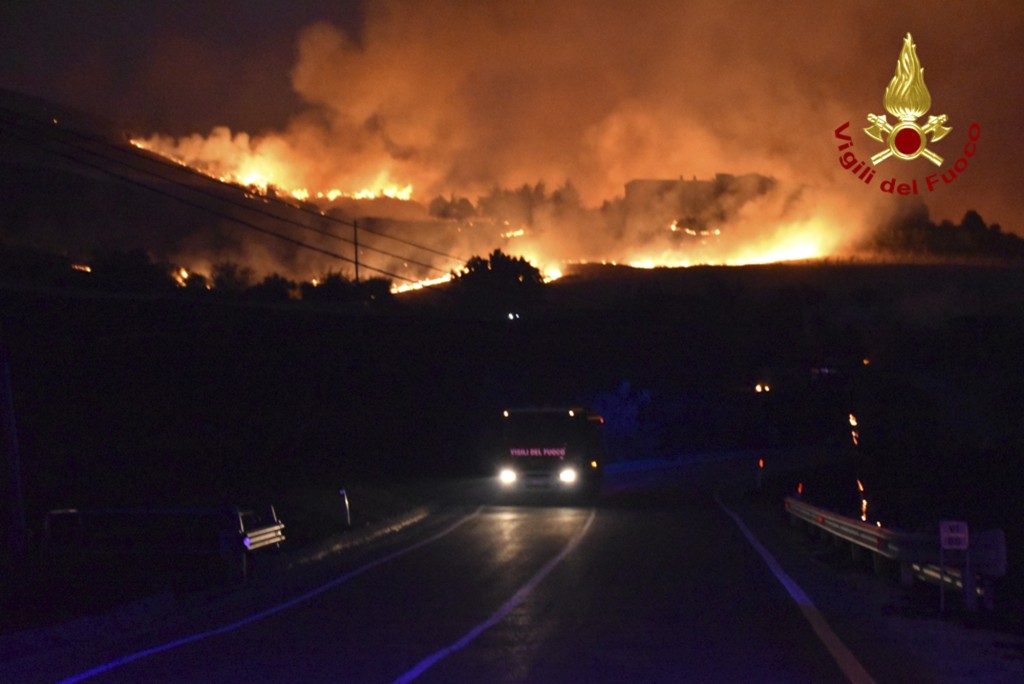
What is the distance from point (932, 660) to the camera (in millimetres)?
9742

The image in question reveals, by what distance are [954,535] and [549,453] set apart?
72.9 ft

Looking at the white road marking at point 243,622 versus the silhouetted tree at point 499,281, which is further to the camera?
the silhouetted tree at point 499,281

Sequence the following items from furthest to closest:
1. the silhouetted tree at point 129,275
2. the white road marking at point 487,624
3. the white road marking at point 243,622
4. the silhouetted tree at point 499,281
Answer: the silhouetted tree at point 499,281 → the silhouetted tree at point 129,275 → the white road marking at point 243,622 → the white road marking at point 487,624

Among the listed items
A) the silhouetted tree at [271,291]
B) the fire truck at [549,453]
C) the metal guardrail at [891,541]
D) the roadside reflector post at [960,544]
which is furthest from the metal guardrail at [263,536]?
the silhouetted tree at [271,291]

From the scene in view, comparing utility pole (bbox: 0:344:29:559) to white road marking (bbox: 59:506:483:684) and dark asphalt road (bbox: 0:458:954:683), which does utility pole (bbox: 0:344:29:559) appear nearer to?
dark asphalt road (bbox: 0:458:954:683)

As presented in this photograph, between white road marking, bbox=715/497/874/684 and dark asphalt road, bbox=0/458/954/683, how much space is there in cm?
10

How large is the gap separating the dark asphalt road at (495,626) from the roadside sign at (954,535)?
1666 mm

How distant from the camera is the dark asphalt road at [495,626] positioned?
9.46 meters

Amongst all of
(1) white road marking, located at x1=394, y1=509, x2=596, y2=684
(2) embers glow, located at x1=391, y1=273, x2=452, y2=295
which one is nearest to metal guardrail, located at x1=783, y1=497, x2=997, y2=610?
(1) white road marking, located at x1=394, y1=509, x2=596, y2=684

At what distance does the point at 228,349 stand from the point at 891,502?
24.2 meters

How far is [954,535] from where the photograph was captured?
452 inches

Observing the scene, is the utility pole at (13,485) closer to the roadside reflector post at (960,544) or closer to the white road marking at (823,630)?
Answer: the white road marking at (823,630)

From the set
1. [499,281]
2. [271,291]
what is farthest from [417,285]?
[271,291]

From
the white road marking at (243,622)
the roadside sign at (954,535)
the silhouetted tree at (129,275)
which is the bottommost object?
the white road marking at (243,622)
